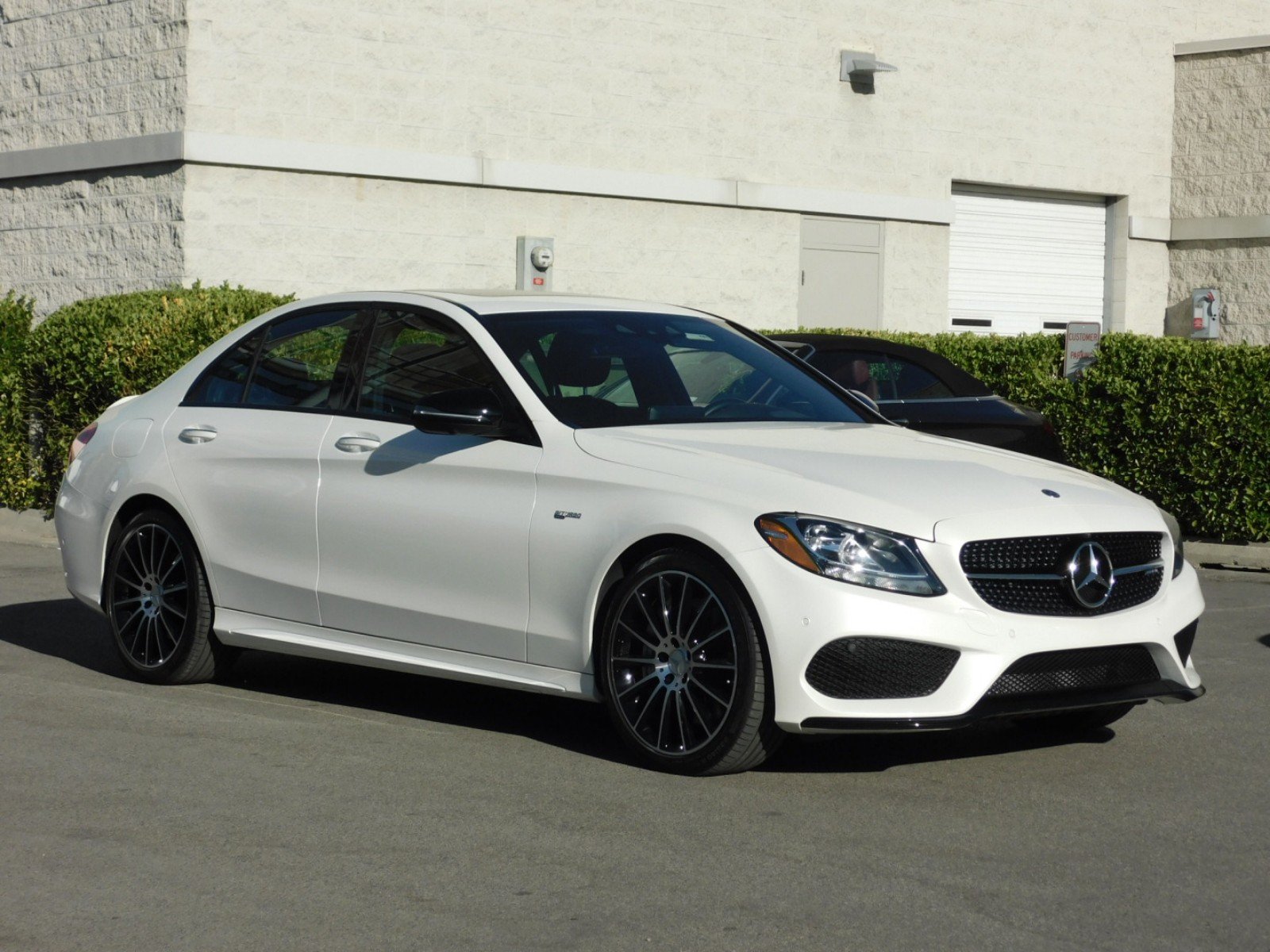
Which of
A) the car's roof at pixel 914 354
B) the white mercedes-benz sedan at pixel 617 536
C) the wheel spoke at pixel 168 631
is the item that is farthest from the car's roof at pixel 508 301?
the car's roof at pixel 914 354

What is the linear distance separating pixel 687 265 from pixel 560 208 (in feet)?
5.55

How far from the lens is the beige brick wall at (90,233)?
56.6 feet

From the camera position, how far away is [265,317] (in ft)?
26.6

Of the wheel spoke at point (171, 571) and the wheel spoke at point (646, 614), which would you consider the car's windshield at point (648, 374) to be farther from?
the wheel spoke at point (171, 571)

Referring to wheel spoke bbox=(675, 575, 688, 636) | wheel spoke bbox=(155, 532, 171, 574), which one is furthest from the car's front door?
wheel spoke bbox=(155, 532, 171, 574)

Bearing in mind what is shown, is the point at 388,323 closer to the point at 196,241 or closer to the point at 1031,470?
the point at 1031,470

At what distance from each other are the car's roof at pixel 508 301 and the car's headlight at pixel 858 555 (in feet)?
6.28

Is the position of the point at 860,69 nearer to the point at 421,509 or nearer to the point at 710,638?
the point at 421,509

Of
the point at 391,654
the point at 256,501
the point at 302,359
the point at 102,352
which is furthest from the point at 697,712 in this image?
the point at 102,352

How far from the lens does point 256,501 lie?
7.59 metres

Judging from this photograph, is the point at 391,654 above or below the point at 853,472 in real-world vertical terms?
below

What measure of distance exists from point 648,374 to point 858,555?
162cm

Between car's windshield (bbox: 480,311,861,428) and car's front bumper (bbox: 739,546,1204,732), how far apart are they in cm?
119

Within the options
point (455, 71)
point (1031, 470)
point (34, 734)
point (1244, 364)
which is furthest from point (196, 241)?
point (1031, 470)
